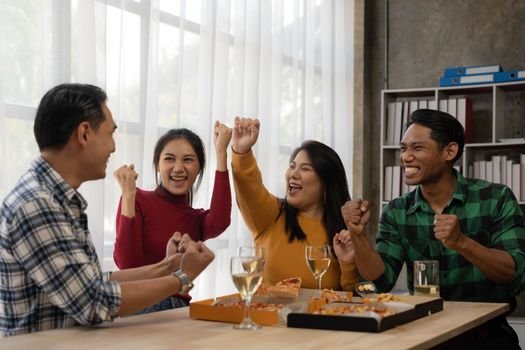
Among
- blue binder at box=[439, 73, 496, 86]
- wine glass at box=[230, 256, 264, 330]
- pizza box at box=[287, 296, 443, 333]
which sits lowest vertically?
pizza box at box=[287, 296, 443, 333]

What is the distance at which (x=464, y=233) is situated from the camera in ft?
9.25

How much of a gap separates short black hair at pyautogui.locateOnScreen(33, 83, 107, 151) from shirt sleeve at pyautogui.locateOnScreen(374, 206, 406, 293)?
138 cm

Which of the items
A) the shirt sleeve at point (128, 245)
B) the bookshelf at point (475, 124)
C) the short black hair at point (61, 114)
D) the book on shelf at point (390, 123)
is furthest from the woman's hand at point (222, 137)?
the book on shelf at point (390, 123)

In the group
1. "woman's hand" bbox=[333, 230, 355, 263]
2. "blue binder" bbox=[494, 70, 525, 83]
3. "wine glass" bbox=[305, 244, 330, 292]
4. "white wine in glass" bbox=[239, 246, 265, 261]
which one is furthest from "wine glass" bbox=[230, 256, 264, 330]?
"blue binder" bbox=[494, 70, 525, 83]

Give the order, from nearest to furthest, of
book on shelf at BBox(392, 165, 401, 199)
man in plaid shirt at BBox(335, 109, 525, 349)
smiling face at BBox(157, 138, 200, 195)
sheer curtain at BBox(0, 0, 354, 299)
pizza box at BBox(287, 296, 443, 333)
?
Answer: pizza box at BBox(287, 296, 443, 333) → man in plaid shirt at BBox(335, 109, 525, 349) → smiling face at BBox(157, 138, 200, 195) → sheer curtain at BBox(0, 0, 354, 299) → book on shelf at BBox(392, 165, 401, 199)

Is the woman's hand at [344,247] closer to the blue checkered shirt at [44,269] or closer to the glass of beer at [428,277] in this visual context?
the glass of beer at [428,277]

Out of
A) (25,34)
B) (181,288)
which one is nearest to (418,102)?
(25,34)

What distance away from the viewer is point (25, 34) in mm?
2979

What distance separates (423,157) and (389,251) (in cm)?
43

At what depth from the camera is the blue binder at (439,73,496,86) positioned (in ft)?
16.7

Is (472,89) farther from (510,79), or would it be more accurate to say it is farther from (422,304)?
(422,304)

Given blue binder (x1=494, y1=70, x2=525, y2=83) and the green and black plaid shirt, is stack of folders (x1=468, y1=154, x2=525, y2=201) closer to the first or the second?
blue binder (x1=494, y1=70, x2=525, y2=83)

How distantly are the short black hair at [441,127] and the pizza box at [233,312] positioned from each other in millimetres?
1346

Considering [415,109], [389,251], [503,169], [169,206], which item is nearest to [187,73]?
[169,206]
